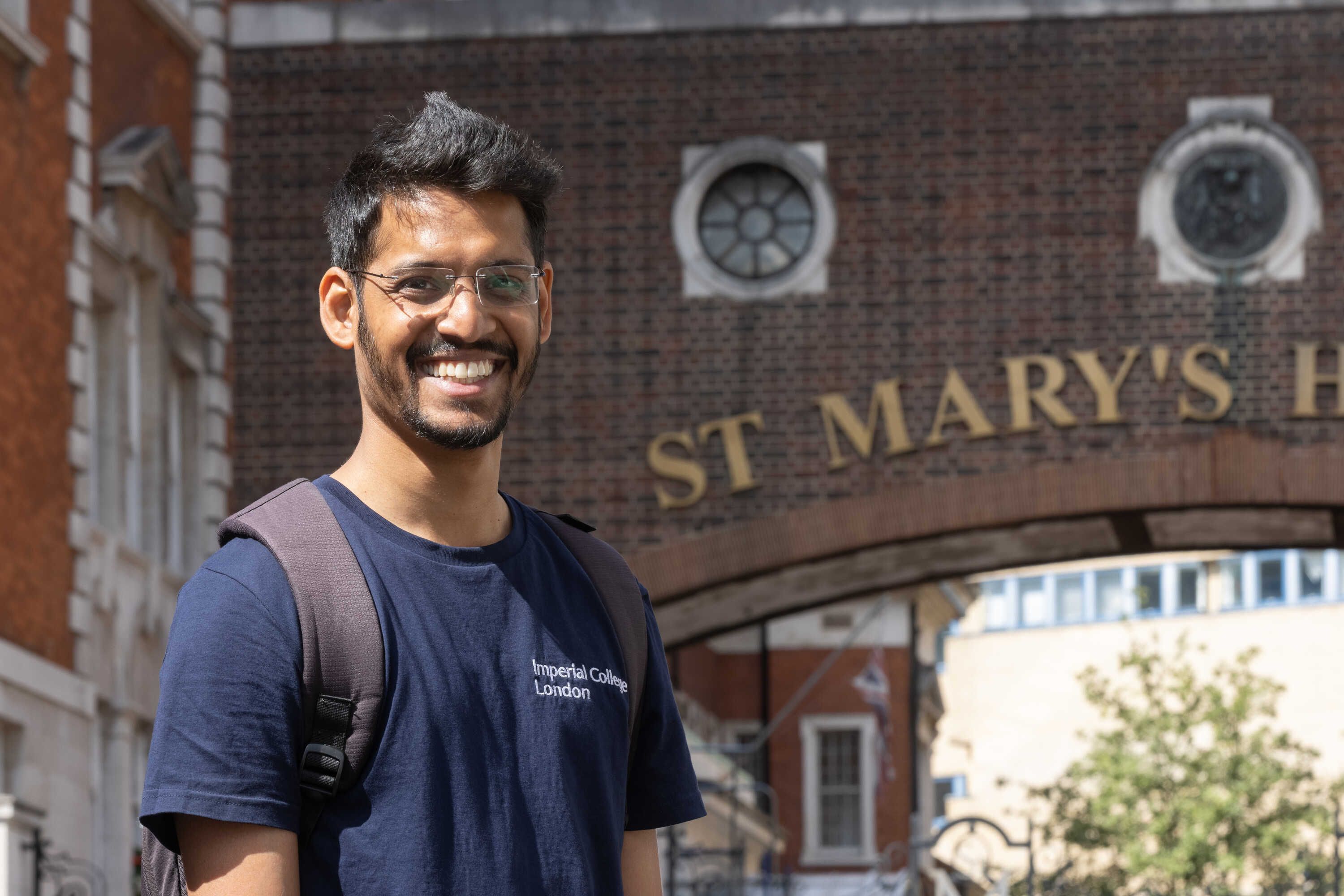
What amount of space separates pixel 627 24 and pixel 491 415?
15.5m

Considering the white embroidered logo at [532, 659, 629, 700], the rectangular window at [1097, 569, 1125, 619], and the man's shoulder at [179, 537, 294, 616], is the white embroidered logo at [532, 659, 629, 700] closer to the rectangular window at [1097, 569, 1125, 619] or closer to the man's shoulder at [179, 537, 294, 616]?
the man's shoulder at [179, 537, 294, 616]

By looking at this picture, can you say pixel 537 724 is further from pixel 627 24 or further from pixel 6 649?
pixel 627 24

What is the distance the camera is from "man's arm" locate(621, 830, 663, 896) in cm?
307

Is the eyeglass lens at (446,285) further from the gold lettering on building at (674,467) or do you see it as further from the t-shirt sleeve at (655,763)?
the gold lettering on building at (674,467)

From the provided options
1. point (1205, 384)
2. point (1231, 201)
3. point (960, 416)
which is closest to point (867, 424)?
point (960, 416)

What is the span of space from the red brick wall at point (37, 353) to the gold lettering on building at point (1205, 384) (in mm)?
7974

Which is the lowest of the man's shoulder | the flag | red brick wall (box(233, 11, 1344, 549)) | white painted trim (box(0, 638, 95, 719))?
the man's shoulder

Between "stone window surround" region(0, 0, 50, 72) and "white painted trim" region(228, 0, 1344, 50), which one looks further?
"white painted trim" region(228, 0, 1344, 50)

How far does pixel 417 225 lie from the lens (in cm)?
291

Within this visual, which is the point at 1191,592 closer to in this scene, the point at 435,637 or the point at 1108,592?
the point at 1108,592

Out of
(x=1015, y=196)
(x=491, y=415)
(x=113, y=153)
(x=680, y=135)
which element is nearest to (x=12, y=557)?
(x=113, y=153)

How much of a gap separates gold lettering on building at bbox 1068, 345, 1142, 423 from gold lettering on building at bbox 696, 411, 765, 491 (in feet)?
8.07

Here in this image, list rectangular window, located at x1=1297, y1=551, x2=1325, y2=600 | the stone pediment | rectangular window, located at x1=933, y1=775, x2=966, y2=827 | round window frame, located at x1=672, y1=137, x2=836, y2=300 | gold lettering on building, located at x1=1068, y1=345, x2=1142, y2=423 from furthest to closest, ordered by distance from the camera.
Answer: rectangular window, located at x1=1297, y1=551, x2=1325, y2=600, rectangular window, located at x1=933, y1=775, x2=966, y2=827, round window frame, located at x1=672, y1=137, x2=836, y2=300, gold lettering on building, located at x1=1068, y1=345, x2=1142, y2=423, the stone pediment

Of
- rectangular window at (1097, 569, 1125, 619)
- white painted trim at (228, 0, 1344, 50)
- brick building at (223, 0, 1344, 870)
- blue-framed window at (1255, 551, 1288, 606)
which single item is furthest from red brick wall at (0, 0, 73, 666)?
rectangular window at (1097, 569, 1125, 619)
